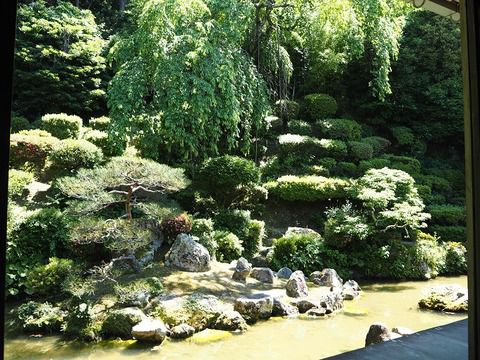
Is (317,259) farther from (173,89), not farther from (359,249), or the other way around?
(173,89)

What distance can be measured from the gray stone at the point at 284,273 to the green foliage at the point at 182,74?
6.32 feet

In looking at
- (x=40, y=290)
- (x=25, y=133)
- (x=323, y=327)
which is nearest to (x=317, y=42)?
(x=25, y=133)

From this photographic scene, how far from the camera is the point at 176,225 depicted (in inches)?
→ 231

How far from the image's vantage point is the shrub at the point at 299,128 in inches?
366

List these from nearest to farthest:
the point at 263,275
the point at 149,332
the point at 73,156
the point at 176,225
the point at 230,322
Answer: the point at 149,332
the point at 230,322
the point at 263,275
the point at 176,225
the point at 73,156

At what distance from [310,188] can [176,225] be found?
8.69 ft

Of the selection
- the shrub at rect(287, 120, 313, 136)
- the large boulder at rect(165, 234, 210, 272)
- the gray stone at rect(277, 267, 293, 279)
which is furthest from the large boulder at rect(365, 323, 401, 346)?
the shrub at rect(287, 120, 313, 136)

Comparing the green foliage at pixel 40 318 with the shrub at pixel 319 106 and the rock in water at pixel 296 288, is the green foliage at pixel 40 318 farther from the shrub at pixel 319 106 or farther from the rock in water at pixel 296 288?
the shrub at pixel 319 106

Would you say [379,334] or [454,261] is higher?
[454,261]

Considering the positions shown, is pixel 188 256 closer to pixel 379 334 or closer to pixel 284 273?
pixel 284 273

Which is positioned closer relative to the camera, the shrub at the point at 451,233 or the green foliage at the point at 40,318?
the green foliage at the point at 40,318

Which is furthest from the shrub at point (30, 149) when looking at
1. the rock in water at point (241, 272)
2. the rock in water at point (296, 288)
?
the rock in water at point (296, 288)

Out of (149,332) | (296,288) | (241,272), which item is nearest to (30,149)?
(241,272)

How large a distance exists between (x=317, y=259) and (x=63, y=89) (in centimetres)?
587
